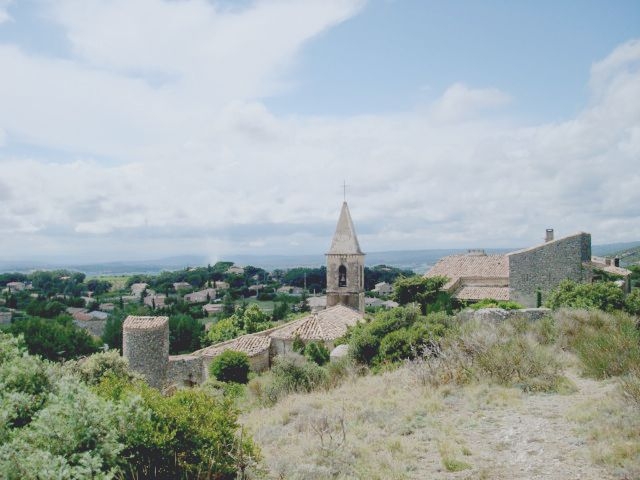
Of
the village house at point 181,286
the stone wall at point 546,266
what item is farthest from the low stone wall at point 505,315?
the village house at point 181,286

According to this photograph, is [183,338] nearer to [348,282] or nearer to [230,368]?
[348,282]

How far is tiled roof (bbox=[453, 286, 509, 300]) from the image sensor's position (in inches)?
1059

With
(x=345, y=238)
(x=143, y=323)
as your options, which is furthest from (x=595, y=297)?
(x=143, y=323)

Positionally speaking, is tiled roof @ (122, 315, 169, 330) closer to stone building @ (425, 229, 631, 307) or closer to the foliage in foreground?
stone building @ (425, 229, 631, 307)

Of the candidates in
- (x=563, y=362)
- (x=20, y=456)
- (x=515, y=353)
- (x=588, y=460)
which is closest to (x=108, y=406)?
(x=20, y=456)

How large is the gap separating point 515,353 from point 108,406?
774cm

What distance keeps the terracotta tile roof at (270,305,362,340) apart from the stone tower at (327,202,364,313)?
3149 millimetres

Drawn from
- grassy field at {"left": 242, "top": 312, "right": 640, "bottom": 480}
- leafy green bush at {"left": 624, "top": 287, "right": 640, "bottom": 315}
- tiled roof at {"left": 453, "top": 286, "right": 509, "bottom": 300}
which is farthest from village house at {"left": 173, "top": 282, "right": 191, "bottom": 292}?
grassy field at {"left": 242, "top": 312, "right": 640, "bottom": 480}

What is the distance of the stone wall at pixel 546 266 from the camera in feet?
74.9

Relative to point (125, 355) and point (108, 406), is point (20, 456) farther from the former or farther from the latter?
point (125, 355)

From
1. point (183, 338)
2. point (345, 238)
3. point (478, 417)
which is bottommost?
point (183, 338)

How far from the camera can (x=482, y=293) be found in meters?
27.4

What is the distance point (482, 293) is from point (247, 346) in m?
12.4

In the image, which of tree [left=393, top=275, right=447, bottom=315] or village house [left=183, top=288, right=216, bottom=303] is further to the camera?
village house [left=183, top=288, right=216, bottom=303]
